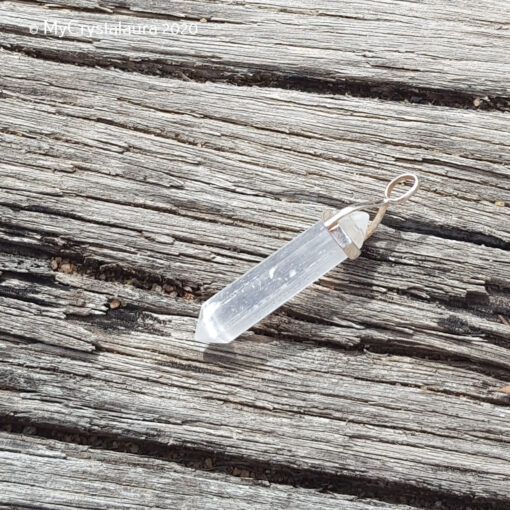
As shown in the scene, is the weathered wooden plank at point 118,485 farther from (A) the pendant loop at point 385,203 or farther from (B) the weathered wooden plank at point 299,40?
(B) the weathered wooden plank at point 299,40

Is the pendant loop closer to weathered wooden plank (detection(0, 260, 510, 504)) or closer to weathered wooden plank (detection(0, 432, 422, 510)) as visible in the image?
weathered wooden plank (detection(0, 260, 510, 504))

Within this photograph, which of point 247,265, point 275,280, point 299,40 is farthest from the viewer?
point 299,40

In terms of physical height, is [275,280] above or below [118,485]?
above

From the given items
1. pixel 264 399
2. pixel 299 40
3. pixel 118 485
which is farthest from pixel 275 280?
pixel 299 40

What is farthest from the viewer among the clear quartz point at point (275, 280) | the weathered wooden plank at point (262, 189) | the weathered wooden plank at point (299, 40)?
the weathered wooden plank at point (299, 40)

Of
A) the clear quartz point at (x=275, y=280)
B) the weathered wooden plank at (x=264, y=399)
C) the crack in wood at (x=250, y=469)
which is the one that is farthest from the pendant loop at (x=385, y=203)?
the crack in wood at (x=250, y=469)

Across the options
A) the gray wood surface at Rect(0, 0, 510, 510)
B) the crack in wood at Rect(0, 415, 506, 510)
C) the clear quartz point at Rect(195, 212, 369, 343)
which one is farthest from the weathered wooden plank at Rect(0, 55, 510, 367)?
the crack in wood at Rect(0, 415, 506, 510)

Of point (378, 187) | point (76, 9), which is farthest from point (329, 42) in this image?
point (76, 9)

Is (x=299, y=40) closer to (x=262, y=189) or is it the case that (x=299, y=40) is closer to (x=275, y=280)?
(x=262, y=189)
